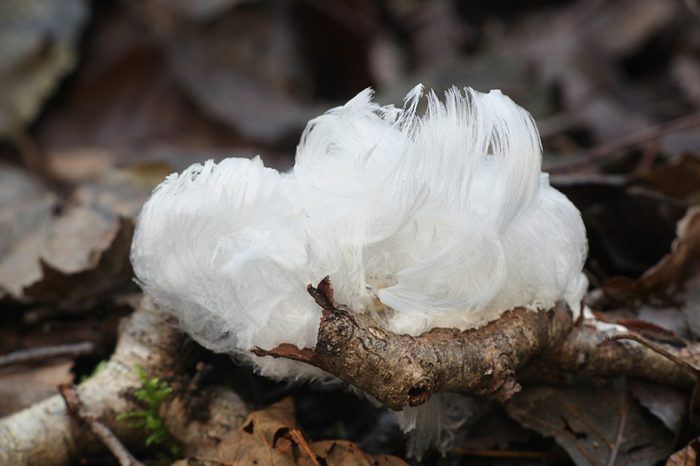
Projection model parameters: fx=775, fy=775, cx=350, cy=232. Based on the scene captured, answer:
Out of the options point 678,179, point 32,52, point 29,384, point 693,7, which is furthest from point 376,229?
point 693,7

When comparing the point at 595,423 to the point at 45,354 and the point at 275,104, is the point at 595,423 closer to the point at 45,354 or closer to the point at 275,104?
the point at 45,354

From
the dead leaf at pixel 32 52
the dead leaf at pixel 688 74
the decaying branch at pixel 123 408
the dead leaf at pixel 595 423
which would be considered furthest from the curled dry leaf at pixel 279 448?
the dead leaf at pixel 32 52

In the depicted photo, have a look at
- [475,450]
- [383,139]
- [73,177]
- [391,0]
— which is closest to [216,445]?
[475,450]

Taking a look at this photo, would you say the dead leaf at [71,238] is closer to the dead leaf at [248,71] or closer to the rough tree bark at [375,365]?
the rough tree bark at [375,365]

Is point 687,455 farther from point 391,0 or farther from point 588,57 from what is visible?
point 391,0

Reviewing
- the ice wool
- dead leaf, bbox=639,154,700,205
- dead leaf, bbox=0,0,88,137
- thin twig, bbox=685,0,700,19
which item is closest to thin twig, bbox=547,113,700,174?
dead leaf, bbox=639,154,700,205

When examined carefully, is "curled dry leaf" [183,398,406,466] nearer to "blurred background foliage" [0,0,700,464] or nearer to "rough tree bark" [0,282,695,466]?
"rough tree bark" [0,282,695,466]
